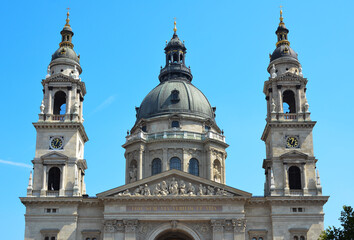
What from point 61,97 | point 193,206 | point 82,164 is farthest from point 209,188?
point 61,97

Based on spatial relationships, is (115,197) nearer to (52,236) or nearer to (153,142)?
(52,236)

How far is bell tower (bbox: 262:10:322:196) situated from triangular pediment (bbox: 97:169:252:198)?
4.38 meters

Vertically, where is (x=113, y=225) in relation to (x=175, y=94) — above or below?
below

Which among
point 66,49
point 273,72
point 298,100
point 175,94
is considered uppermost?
point 66,49

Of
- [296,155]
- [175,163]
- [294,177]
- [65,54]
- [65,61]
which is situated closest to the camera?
[296,155]

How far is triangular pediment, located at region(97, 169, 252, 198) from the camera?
57031 millimetres

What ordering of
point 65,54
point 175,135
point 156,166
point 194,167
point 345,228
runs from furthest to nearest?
point 175,135 < point 194,167 < point 156,166 < point 65,54 < point 345,228

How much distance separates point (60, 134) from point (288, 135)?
22192 millimetres

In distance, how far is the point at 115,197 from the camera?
2226 inches

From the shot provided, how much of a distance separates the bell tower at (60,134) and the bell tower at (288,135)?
1868cm

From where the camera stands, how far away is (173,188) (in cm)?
5725

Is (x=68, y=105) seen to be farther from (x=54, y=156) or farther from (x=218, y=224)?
(x=218, y=224)

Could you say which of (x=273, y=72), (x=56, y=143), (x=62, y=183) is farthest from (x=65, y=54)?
(x=273, y=72)

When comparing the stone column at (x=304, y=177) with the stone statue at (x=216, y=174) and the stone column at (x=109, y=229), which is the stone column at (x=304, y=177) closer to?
the stone statue at (x=216, y=174)
